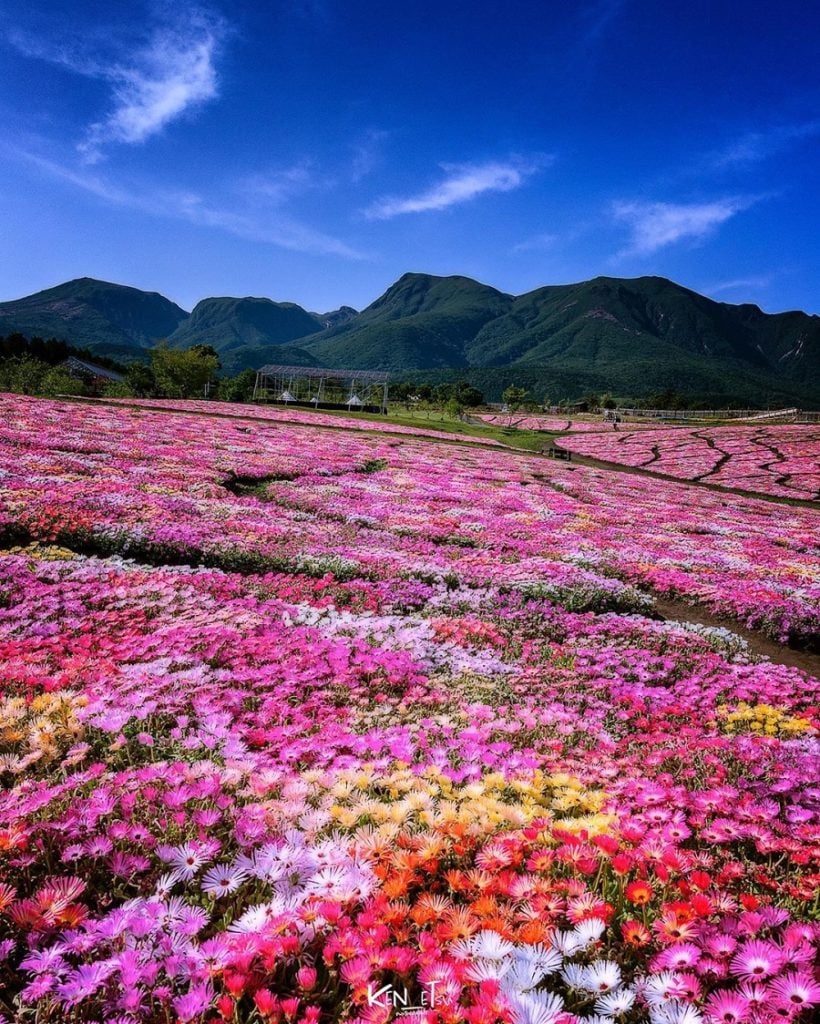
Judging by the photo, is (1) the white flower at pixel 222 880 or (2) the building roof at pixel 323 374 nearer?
(1) the white flower at pixel 222 880

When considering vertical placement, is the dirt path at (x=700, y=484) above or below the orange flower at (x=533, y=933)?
below

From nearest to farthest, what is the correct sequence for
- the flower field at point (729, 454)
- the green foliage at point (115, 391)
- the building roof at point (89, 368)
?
the flower field at point (729, 454), the green foliage at point (115, 391), the building roof at point (89, 368)

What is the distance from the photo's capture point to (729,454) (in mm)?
51750

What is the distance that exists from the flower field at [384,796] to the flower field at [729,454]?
3455cm

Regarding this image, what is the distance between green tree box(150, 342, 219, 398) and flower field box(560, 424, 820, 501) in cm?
5365

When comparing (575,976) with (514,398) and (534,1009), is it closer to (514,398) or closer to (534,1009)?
(534,1009)

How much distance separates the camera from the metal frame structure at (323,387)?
8262cm

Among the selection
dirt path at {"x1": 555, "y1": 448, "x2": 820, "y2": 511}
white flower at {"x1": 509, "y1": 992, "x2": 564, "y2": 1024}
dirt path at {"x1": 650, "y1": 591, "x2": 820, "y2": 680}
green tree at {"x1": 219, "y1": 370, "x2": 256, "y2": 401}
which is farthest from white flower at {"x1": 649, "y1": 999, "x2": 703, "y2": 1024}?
green tree at {"x1": 219, "y1": 370, "x2": 256, "y2": 401}

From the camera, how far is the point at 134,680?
4.69 meters

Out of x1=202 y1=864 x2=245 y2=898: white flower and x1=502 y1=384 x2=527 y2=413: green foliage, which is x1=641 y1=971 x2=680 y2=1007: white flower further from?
x1=502 y1=384 x2=527 y2=413: green foliage

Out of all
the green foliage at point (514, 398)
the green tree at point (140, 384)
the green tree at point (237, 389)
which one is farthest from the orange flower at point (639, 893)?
the green foliage at point (514, 398)

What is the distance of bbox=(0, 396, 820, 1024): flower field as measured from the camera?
221 cm

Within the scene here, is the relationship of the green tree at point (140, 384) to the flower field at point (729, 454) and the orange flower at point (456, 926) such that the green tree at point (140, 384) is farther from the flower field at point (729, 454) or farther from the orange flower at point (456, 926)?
the orange flower at point (456, 926)

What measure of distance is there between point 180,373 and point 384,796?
A: 8768cm
